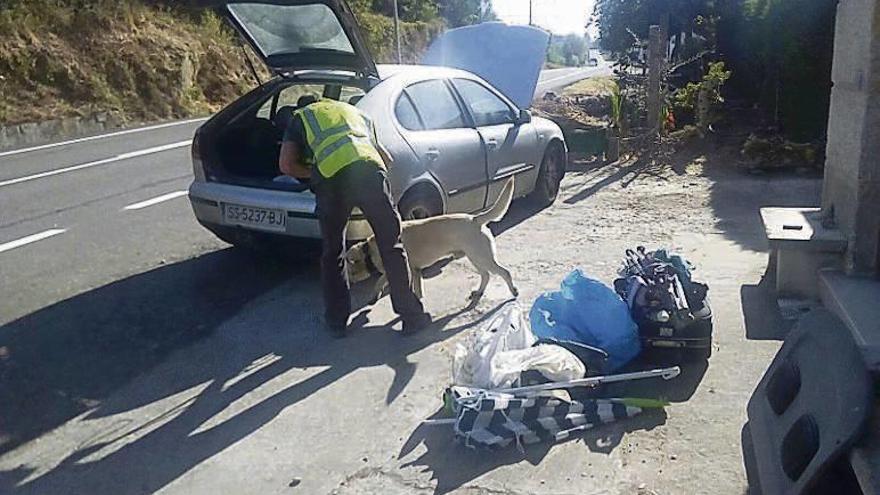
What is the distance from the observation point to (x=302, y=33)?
584 cm

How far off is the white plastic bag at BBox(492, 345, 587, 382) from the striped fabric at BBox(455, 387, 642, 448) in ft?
0.49

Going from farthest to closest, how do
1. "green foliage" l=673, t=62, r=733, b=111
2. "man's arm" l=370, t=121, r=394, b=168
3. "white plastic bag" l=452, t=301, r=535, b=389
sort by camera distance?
"green foliage" l=673, t=62, r=733, b=111 → "man's arm" l=370, t=121, r=394, b=168 → "white plastic bag" l=452, t=301, r=535, b=389

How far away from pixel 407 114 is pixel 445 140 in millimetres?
417

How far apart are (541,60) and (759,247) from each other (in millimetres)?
8996

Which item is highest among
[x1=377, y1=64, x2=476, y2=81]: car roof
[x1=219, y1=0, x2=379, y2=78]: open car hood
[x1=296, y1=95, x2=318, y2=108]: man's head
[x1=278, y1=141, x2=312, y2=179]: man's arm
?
[x1=219, y1=0, x2=379, y2=78]: open car hood

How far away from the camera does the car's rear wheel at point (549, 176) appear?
325 inches

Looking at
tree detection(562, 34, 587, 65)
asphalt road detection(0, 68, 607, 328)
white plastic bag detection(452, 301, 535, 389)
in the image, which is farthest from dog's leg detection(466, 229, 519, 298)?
tree detection(562, 34, 587, 65)

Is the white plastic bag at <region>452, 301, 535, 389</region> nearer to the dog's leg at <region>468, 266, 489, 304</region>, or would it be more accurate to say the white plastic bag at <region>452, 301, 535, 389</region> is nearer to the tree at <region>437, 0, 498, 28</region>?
the dog's leg at <region>468, 266, 489, 304</region>

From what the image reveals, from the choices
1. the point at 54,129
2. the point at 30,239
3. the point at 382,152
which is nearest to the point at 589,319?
the point at 382,152

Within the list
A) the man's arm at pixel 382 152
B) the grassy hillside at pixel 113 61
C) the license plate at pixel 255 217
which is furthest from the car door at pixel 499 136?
the grassy hillside at pixel 113 61

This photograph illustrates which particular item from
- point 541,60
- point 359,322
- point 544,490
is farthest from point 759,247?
point 541,60

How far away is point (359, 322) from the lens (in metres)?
5.31

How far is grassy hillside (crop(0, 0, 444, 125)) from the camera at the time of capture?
18.5m

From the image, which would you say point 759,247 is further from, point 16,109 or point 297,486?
point 16,109
